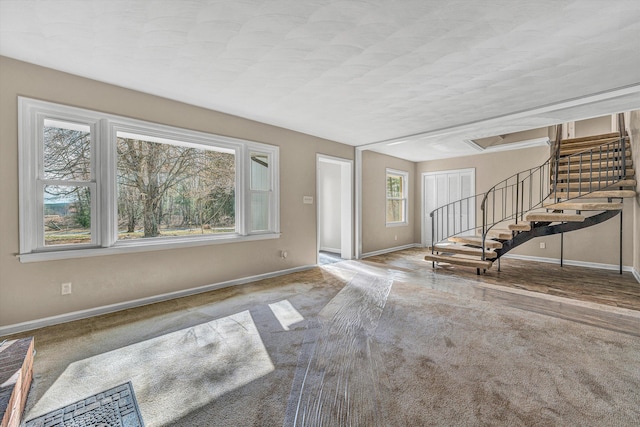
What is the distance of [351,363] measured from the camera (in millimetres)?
2115

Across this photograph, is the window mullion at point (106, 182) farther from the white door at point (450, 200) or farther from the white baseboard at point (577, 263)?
the white baseboard at point (577, 263)

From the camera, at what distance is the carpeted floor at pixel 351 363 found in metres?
1.63

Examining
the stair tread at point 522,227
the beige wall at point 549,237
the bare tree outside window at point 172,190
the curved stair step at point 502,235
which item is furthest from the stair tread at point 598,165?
the bare tree outside window at point 172,190

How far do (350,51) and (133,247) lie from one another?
3.14 metres

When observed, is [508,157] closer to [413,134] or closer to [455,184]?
[455,184]

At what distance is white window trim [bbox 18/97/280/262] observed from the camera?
8.68 feet

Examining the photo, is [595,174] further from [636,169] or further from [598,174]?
[636,169]

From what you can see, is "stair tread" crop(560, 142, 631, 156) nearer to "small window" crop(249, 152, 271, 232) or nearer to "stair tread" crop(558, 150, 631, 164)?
"stair tread" crop(558, 150, 631, 164)

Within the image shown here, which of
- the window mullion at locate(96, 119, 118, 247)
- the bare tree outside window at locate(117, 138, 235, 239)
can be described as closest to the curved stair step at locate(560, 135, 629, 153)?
the bare tree outside window at locate(117, 138, 235, 239)

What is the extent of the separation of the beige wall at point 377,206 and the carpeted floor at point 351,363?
128 inches

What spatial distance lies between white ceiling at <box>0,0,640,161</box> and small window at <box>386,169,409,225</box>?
3.60 m

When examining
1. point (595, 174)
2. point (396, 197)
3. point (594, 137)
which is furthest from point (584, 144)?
point (396, 197)

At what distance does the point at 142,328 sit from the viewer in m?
2.73

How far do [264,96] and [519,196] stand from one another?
19.6 ft
